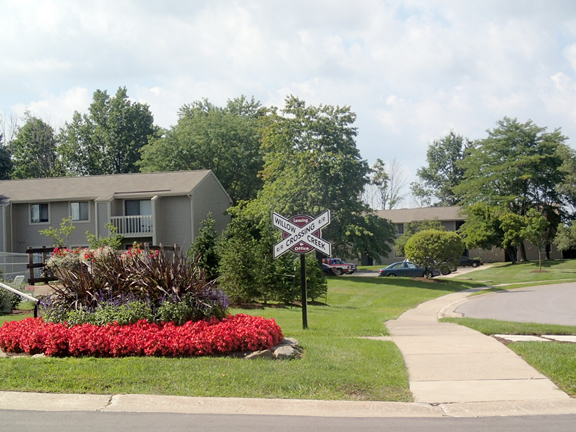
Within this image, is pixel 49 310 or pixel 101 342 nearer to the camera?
pixel 101 342

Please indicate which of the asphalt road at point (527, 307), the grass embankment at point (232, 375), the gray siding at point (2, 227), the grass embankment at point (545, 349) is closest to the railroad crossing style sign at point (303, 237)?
the grass embankment at point (232, 375)

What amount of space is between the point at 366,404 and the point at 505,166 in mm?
55280

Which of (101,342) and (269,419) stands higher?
(101,342)

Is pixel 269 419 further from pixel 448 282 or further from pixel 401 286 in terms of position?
pixel 448 282

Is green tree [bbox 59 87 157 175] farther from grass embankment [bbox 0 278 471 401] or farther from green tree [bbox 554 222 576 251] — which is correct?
grass embankment [bbox 0 278 471 401]

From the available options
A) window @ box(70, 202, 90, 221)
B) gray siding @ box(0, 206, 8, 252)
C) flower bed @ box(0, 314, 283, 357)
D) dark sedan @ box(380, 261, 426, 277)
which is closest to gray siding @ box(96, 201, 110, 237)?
window @ box(70, 202, 90, 221)

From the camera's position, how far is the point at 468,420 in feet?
21.8

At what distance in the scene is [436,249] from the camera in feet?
116

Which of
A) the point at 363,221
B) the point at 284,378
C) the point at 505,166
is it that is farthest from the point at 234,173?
the point at 284,378

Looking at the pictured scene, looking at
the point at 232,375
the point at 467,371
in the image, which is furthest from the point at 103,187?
the point at 467,371

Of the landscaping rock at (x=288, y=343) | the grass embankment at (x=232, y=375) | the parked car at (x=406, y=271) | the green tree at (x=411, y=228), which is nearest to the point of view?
the grass embankment at (x=232, y=375)

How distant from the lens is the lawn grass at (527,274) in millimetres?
41000

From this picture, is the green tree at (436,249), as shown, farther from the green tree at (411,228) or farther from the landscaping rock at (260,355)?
the landscaping rock at (260,355)

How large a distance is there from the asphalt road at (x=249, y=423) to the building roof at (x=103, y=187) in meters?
29.2
